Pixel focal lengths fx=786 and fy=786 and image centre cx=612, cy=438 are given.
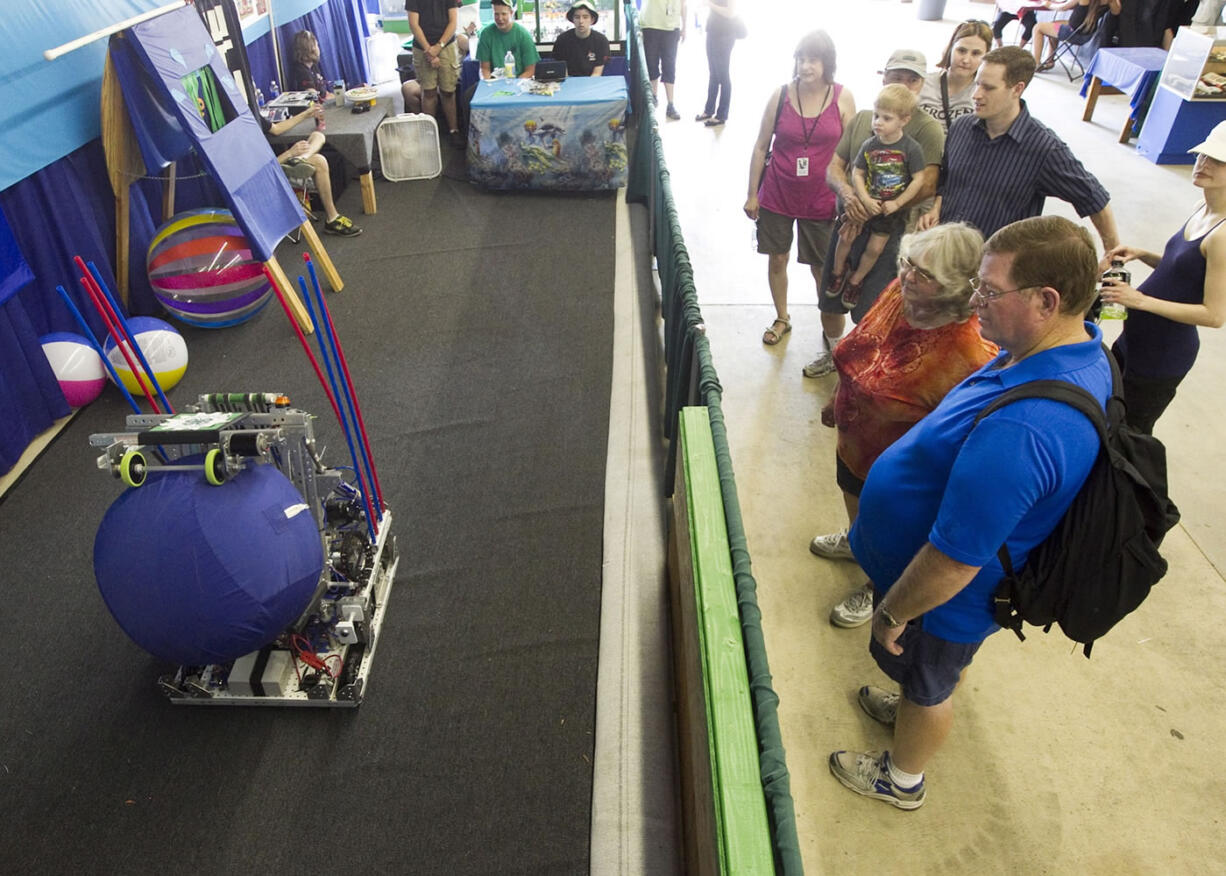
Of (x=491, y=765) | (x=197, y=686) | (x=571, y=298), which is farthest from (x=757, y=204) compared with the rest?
(x=197, y=686)

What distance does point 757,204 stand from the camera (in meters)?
3.85

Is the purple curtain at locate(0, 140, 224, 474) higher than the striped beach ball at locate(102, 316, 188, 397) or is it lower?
higher

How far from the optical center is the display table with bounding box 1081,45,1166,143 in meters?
7.17

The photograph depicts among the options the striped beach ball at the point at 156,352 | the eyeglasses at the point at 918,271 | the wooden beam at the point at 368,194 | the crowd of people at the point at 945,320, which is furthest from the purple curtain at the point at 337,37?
the eyeglasses at the point at 918,271

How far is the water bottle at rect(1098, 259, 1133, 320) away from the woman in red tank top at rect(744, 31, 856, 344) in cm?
137

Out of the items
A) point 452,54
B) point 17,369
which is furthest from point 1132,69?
point 17,369

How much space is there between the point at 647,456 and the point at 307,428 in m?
1.51

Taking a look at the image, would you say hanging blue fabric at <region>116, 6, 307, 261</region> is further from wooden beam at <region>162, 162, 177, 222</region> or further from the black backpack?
the black backpack

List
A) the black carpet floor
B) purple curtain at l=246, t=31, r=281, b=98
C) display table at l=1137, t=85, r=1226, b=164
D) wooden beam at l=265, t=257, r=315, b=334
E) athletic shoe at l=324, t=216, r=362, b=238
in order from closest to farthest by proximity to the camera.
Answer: the black carpet floor → wooden beam at l=265, t=257, r=315, b=334 → athletic shoe at l=324, t=216, r=362, b=238 → purple curtain at l=246, t=31, r=281, b=98 → display table at l=1137, t=85, r=1226, b=164

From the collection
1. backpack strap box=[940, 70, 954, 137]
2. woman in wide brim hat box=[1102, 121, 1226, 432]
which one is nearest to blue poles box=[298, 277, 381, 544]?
woman in wide brim hat box=[1102, 121, 1226, 432]

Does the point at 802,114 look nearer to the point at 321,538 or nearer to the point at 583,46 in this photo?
the point at 321,538

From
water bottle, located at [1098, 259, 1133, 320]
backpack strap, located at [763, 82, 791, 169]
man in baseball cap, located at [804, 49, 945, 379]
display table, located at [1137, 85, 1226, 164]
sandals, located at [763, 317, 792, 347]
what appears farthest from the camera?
display table, located at [1137, 85, 1226, 164]

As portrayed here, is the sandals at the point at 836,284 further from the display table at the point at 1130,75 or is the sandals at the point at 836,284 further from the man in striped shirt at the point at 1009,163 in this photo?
the display table at the point at 1130,75

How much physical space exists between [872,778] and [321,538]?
170 cm
